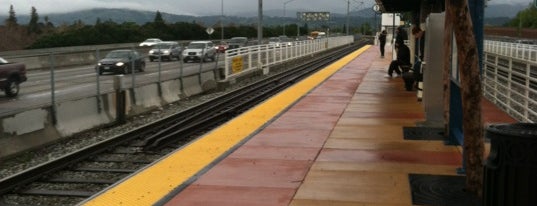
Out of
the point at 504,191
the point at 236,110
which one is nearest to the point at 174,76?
the point at 236,110

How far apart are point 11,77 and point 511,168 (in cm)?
1290

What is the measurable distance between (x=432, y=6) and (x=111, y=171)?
10.9m

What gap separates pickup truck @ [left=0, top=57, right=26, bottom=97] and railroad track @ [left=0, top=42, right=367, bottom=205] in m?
3.03

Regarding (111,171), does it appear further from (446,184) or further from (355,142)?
(446,184)

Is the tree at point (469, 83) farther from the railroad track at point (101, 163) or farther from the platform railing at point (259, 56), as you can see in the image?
the platform railing at point (259, 56)

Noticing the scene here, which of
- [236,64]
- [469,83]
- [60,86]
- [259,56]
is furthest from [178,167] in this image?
[259,56]

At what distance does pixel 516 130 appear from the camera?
417 centimetres

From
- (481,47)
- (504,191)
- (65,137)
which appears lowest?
(65,137)

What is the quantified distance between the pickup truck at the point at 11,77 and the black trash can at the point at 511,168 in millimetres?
11128

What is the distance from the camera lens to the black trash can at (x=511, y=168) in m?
3.88

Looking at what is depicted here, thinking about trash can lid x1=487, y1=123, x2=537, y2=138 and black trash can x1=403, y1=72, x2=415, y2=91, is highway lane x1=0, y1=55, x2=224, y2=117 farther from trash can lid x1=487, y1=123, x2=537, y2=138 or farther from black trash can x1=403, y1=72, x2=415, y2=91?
→ trash can lid x1=487, y1=123, x2=537, y2=138

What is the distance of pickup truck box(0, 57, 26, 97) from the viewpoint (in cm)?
1329

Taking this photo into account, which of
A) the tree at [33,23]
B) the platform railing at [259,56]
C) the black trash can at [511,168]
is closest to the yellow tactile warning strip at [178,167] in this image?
the black trash can at [511,168]

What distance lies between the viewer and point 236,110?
16.1 m
